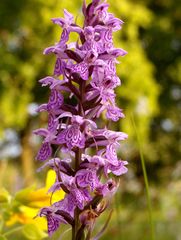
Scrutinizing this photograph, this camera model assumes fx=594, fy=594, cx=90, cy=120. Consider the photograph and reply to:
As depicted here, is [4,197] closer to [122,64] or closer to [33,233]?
[33,233]

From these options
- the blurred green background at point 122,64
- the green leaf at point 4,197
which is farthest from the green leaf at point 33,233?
the blurred green background at point 122,64

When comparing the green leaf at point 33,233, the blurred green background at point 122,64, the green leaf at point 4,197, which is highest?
the blurred green background at point 122,64

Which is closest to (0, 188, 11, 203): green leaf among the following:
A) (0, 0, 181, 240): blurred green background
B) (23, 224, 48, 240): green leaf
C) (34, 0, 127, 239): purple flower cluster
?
(23, 224, 48, 240): green leaf

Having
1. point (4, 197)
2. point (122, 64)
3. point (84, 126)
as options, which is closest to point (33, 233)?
point (4, 197)

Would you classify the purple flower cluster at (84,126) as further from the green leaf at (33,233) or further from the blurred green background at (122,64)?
the blurred green background at (122,64)

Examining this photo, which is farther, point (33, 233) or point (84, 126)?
point (33, 233)

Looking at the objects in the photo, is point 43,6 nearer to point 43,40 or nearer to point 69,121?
point 43,40

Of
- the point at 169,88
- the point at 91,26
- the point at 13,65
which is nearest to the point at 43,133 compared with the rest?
the point at 91,26
